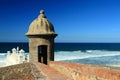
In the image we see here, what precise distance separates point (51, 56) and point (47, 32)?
1.11 meters

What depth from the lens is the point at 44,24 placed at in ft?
37.2

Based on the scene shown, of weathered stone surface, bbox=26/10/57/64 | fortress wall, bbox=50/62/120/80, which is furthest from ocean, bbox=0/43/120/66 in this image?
fortress wall, bbox=50/62/120/80

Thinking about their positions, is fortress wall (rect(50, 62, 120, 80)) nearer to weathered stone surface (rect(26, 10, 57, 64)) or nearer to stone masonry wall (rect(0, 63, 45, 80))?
stone masonry wall (rect(0, 63, 45, 80))

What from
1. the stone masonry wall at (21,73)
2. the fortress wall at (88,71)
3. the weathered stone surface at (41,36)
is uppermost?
the weathered stone surface at (41,36)

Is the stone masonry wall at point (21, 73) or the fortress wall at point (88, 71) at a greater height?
the fortress wall at point (88, 71)

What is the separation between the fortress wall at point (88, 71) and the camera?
214 inches

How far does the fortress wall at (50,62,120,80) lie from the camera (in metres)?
5.43

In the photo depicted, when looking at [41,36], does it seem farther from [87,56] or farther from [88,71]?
[87,56]

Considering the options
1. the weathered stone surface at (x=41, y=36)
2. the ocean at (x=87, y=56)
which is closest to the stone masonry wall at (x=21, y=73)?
the weathered stone surface at (x=41, y=36)

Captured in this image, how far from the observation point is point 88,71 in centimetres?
667

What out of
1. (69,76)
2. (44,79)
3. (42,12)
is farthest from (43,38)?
(44,79)

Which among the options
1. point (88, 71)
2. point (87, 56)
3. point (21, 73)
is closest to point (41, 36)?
point (21, 73)

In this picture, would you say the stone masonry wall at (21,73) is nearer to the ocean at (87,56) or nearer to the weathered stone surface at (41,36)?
the weathered stone surface at (41,36)

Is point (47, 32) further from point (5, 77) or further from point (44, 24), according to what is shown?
point (5, 77)
